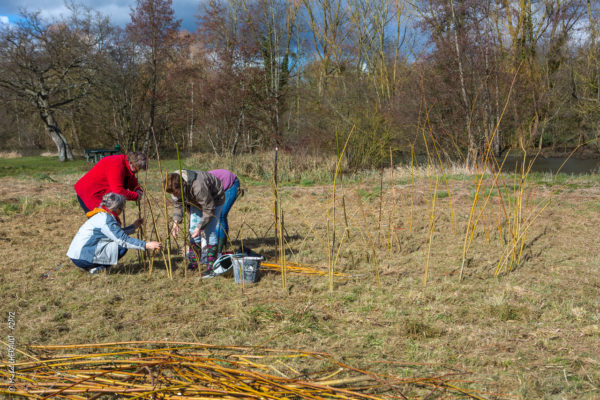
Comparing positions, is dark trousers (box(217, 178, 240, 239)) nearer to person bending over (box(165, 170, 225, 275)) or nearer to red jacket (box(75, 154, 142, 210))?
person bending over (box(165, 170, 225, 275))

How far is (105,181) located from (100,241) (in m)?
0.70

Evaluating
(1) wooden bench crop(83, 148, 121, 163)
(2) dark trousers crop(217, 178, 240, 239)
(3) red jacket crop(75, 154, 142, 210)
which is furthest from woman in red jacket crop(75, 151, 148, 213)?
(1) wooden bench crop(83, 148, 121, 163)

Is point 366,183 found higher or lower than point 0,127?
lower

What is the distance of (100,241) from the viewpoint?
3582 millimetres

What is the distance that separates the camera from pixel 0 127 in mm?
22156

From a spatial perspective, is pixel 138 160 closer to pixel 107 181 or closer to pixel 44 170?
pixel 107 181

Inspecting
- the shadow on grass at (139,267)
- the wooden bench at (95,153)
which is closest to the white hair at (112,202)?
the shadow on grass at (139,267)

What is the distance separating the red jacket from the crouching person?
0.35m

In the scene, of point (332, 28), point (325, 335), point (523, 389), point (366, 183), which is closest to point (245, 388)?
point (325, 335)

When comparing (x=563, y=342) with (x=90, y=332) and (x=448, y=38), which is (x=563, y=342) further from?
(x=448, y=38)

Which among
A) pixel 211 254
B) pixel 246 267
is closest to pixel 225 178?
pixel 211 254

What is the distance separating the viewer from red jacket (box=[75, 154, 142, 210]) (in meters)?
3.90

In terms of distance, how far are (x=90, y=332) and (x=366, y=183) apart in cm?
687

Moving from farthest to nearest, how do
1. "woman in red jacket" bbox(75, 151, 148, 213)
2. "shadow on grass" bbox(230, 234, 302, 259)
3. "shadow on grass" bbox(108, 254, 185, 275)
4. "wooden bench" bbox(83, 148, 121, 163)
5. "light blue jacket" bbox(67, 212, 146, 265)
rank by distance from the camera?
"wooden bench" bbox(83, 148, 121, 163), "shadow on grass" bbox(230, 234, 302, 259), "woman in red jacket" bbox(75, 151, 148, 213), "shadow on grass" bbox(108, 254, 185, 275), "light blue jacket" bbox(67, 212, 146, 265)
